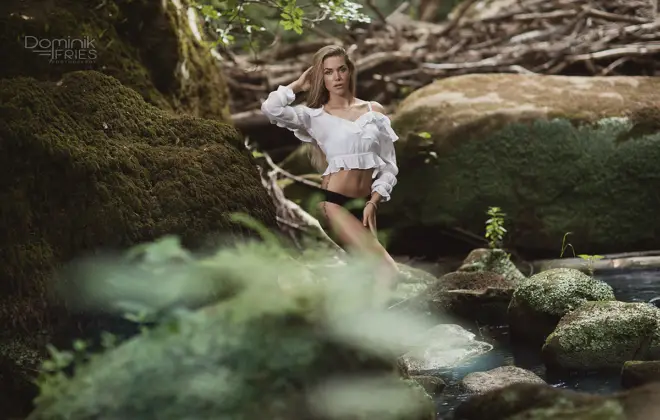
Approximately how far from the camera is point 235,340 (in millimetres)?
2740

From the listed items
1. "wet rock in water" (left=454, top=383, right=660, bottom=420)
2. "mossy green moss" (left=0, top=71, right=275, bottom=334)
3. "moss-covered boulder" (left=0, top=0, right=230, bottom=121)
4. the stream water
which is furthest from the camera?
"moss-covered boulder" (left=0, top=0, right=230, bottom=121)

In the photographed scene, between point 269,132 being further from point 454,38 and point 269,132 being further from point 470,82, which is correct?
point 454,38

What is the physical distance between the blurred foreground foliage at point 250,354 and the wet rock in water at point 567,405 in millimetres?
352

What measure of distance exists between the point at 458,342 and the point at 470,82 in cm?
382

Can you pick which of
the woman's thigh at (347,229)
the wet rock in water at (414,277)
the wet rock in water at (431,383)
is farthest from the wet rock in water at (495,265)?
the wet rock in water at (431,383)

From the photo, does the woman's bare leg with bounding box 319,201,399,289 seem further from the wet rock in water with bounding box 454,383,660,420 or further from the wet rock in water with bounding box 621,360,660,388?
the wet rock in water with bounding box 454,383,660,420

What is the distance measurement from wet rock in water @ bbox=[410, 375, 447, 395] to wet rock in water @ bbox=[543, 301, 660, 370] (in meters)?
0.76

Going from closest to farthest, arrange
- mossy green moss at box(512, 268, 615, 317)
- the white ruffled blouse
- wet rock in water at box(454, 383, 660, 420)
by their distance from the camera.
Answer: wet rock in water at box(454, 383, 660, 420), the white ruffled blouse, mossy green moss at box(512, 268, 615, 317)

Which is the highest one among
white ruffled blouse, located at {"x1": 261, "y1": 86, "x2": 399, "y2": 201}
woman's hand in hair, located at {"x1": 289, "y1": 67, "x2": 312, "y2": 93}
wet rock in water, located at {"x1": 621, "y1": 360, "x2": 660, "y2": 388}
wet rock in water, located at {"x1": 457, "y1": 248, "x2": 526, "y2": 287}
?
woman's hand in hair, located at {"x1": 289, "y1": 67, "x2": 312, "y2": 93}

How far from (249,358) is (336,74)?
251 cm

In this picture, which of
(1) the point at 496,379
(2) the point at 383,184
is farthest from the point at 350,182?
(1) the point at 496,379

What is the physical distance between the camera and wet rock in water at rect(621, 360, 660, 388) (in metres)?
3.74

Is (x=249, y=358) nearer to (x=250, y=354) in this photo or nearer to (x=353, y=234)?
(x=250, y=354)

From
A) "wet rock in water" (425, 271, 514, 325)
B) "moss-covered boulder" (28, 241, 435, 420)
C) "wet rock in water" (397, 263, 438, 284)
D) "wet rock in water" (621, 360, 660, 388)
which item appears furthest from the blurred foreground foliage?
"wet rock in water" (397, 263, 438, 284)
